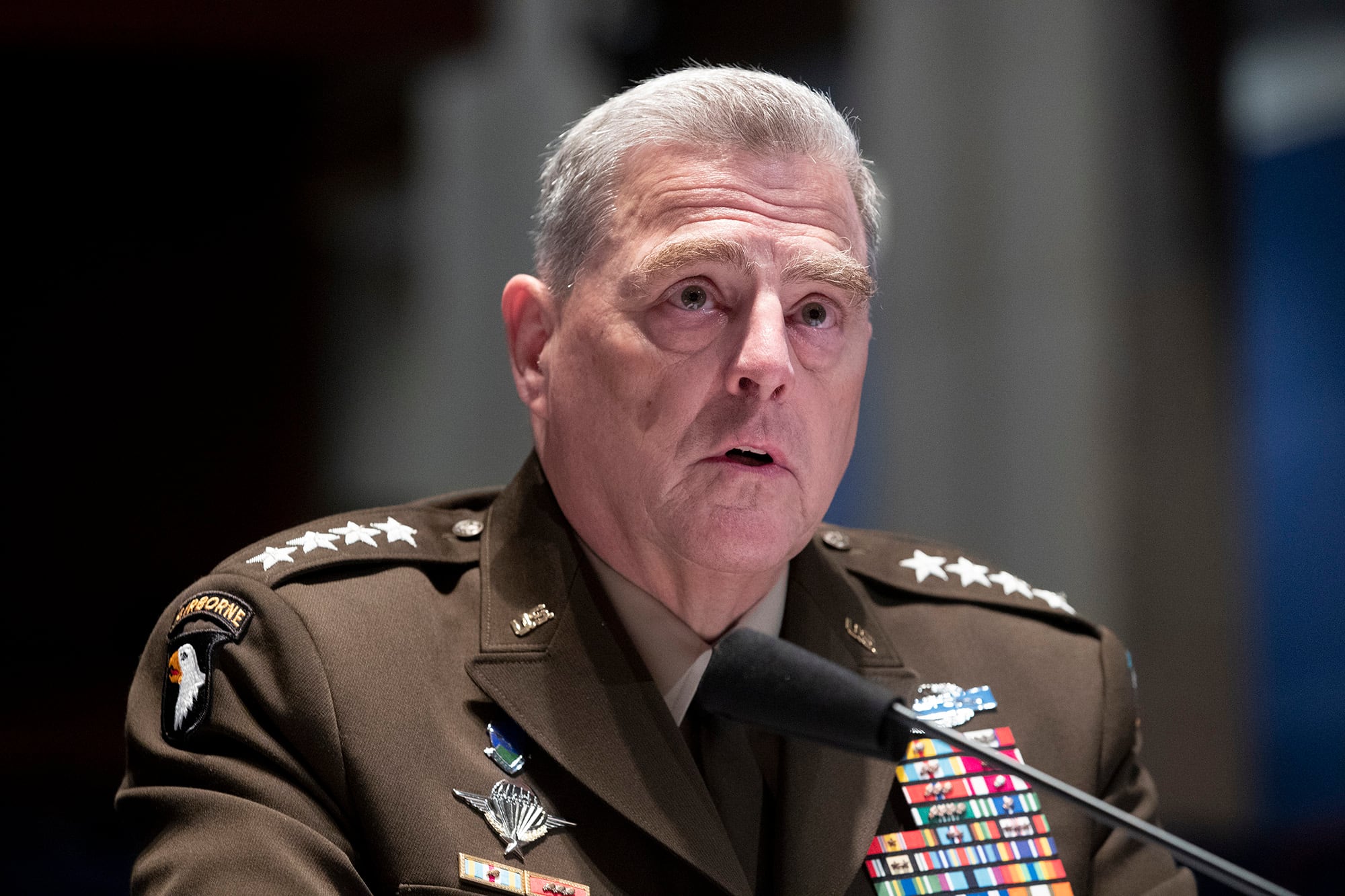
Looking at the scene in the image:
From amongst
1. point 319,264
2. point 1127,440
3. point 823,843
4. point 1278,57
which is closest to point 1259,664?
point 1127,440

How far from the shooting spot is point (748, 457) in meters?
1.60

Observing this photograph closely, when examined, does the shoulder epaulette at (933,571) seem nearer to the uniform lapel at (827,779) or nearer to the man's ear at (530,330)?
the uniform lapel at (827,779)

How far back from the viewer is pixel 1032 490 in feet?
13.1

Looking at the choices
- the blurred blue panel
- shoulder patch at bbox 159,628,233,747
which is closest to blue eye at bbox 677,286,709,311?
shoulder patch at bbox 159,628,233,747

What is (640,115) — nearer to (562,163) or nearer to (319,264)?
(562,163)

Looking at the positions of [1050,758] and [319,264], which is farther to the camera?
[319,264]

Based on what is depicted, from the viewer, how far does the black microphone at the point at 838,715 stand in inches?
42.7

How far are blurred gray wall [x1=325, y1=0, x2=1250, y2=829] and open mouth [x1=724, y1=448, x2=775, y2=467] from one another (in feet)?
7.67

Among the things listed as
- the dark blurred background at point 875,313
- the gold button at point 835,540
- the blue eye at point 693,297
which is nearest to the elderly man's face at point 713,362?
the blue eye at point 693,297

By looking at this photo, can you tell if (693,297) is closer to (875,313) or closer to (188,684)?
(188,684)

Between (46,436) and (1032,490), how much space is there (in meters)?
→ 2.66

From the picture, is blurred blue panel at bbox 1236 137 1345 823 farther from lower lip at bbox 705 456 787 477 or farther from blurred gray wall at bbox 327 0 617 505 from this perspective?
lower lip at bbox 705 456 787 477

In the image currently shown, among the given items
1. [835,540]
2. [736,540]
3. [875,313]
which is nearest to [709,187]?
[736,540]

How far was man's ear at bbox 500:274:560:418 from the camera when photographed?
1.77 m
